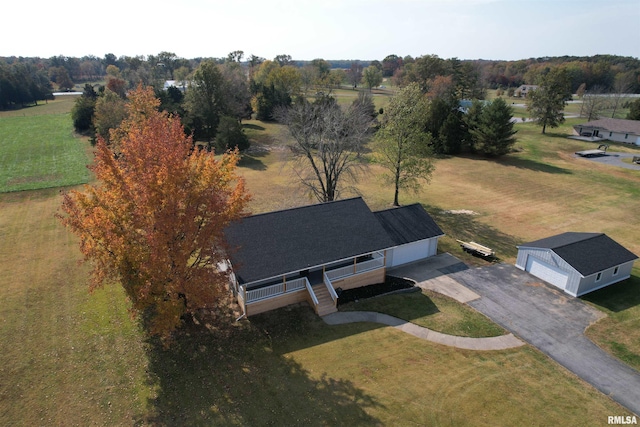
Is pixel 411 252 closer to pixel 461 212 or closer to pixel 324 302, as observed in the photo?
pixel 324 302

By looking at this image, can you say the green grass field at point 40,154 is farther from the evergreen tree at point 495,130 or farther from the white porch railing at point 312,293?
the evergreen tree at point 495,130

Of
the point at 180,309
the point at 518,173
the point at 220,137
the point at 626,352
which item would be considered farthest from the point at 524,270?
the point at 220,137

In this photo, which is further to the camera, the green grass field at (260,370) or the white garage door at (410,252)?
the white garage door at (410,252)

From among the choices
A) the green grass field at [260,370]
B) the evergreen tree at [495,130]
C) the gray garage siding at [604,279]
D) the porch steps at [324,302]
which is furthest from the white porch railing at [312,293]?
the evergreen tree at [495,130]

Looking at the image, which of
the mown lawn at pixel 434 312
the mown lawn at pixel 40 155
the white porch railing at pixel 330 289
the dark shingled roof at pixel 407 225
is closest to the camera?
the mown lawn at pixel 434 312

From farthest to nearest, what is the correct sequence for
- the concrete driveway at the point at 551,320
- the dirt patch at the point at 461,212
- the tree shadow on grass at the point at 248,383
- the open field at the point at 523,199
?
1. the dirt patch at the point at 461,212
2. the open field at the point at 523,199
3. the concrete driveway at the point at 551,320
4. the tree shadow on grass at the point at 248,383

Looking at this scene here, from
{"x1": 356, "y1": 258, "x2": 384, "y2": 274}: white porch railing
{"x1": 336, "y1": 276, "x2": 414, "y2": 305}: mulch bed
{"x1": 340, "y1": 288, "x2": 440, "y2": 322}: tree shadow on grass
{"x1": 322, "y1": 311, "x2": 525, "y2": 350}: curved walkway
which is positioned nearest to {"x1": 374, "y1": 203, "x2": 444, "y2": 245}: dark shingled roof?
{"x1": 356, "y1": 258, "x2": 384, "y2": 274}: white porch railing

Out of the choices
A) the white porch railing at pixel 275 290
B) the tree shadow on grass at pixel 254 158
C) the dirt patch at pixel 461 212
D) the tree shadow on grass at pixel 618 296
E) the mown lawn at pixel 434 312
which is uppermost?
the tree shadow on grass at pixel 254 158

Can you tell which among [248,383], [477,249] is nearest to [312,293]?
[248,383]
